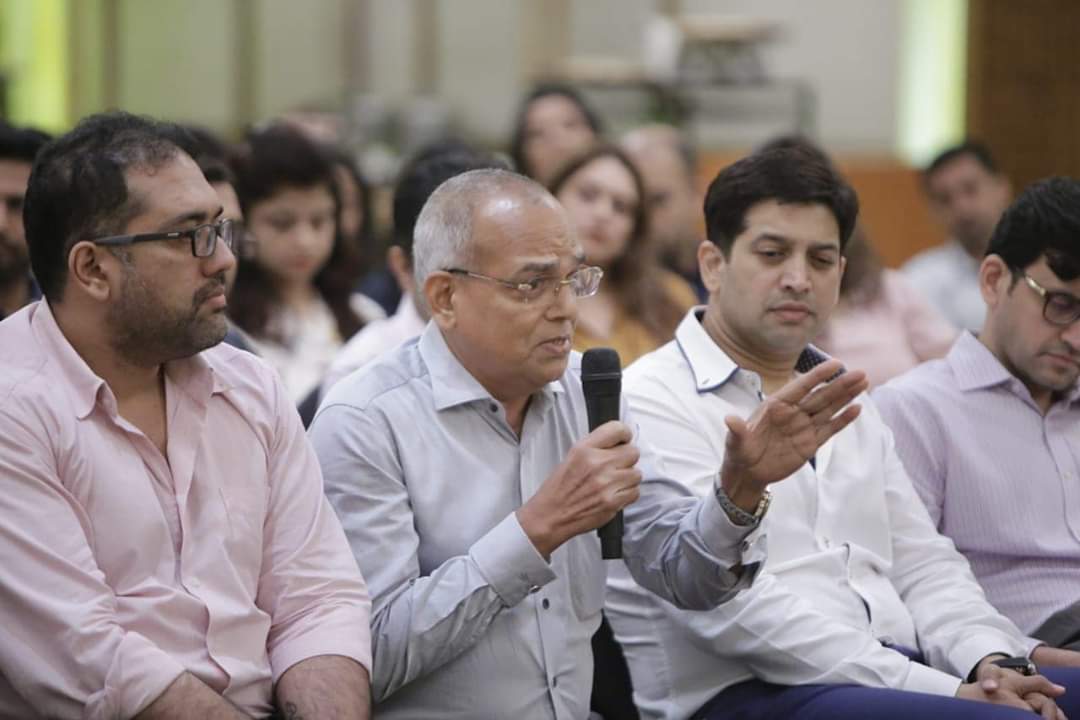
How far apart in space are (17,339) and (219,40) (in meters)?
7.18

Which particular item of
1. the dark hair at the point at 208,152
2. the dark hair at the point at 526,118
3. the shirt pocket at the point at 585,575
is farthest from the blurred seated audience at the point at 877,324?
the shirt pocket at the point at 585,575

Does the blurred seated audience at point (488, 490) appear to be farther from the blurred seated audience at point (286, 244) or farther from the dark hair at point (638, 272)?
the dark hair at point (638, 272)

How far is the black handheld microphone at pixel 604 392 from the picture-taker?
2.12 meters

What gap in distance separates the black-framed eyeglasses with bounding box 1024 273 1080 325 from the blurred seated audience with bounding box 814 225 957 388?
1383 mm

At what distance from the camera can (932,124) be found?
8.80m

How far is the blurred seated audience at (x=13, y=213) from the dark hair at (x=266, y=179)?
0.73m

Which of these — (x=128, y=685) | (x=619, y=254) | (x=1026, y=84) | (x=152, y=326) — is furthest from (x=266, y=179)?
(x=1026, y=84)

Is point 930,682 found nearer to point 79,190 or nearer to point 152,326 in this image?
point 152,326

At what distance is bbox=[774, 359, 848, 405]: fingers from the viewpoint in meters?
2.14

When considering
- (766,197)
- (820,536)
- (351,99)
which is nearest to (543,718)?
(820,536)

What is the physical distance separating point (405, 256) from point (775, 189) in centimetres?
106

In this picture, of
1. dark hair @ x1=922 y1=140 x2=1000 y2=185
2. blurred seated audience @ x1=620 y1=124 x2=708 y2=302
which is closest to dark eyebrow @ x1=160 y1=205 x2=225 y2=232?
blurred seated audience @ x1=620 y1=124 x2=708 y2=302

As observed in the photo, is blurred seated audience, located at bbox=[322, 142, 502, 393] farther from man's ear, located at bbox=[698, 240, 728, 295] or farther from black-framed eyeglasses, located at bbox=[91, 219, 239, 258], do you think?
black-framed eyeglasses, located at bbox=[91, 219, 239, 258]

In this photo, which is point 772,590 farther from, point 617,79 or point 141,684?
point 617,79
